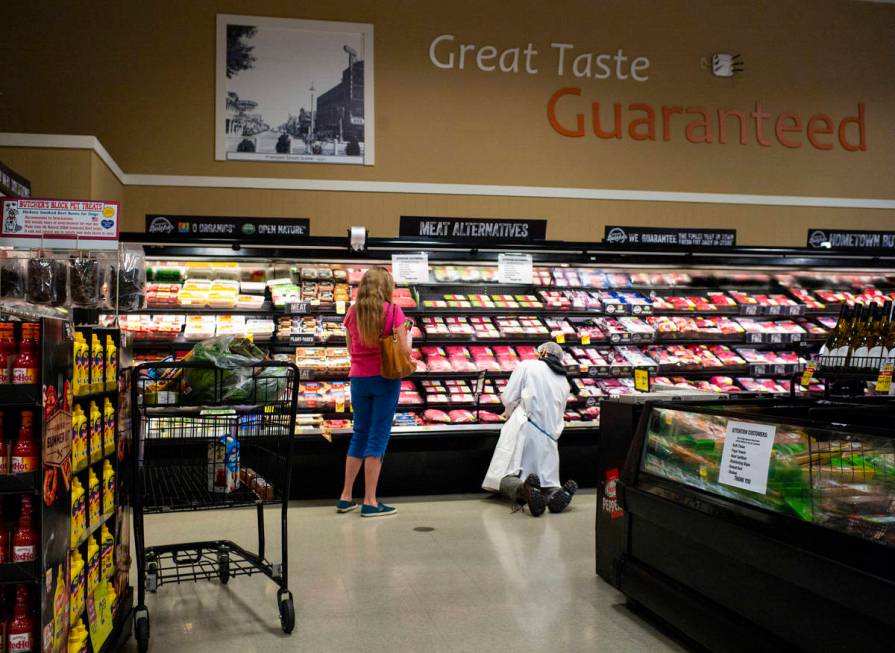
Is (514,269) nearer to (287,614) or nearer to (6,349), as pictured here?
(287,614)

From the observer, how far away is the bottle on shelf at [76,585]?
2502mm

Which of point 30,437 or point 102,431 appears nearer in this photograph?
point 30,437

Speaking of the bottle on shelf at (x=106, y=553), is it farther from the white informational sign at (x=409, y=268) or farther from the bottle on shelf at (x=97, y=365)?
the white informational sign at (x=409, y=268)

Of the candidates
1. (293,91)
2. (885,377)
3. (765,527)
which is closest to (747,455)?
(765,527)

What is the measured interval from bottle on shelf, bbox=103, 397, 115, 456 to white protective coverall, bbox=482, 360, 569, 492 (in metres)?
3.42

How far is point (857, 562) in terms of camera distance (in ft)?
7.54

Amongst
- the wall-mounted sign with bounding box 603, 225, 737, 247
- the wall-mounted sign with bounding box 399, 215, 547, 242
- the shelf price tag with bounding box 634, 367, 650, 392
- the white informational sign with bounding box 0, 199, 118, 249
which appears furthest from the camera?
the wall-mounted sign with bounding box 603, 225, 737, 247

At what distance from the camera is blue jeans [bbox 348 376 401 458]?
17.9 ft

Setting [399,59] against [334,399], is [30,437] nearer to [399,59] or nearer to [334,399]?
[334,399]

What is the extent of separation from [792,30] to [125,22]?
745 centimetres

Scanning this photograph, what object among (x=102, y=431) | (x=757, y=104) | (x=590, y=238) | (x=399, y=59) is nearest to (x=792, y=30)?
(x=757, y=104)

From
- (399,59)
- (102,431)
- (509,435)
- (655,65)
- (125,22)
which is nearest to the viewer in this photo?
(102,431)

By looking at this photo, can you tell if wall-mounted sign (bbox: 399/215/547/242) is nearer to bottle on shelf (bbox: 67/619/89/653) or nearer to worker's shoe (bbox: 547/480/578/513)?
worker's shoe (bbox: 547/480/578/513)

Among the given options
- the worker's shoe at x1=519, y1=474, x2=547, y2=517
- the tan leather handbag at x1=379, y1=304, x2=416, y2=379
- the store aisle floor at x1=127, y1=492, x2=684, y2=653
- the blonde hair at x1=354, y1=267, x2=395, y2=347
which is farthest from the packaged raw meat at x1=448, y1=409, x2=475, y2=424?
the blonde hair at x1=354, y1=267, x2=395, y2=347
